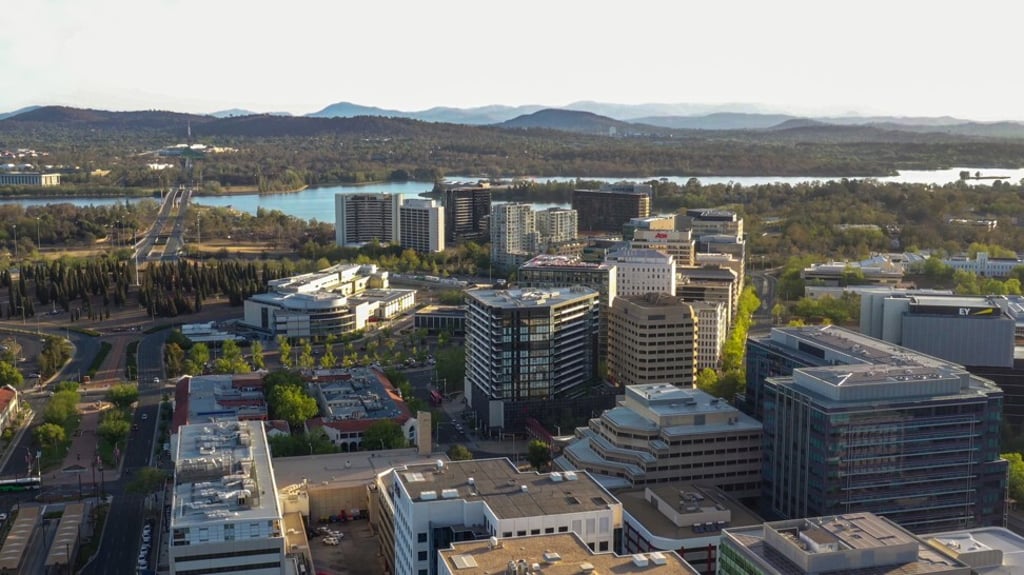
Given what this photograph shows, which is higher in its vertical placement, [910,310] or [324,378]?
[910,310]

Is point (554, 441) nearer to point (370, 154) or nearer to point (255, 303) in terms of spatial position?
point (255, 303)

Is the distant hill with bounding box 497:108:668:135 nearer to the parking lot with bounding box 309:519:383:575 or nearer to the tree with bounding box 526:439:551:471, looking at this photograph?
the tree with bounding box 526:439:551:471

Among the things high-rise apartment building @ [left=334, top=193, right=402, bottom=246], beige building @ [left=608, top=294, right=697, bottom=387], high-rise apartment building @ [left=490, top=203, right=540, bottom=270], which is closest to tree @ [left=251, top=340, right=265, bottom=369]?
beige building @ [left=608, top=294, right=697, bottom=387]

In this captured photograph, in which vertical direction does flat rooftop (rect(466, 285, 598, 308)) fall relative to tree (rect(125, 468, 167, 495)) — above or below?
above

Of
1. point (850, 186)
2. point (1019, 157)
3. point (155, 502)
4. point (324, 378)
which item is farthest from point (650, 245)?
point (1019, 157)

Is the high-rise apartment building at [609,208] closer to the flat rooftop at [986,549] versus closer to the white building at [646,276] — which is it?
the white building at [646,276]

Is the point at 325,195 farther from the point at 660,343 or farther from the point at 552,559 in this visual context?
the point at 552,559

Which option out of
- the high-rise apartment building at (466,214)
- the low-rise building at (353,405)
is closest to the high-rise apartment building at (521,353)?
the low-rise building at (353,405)
